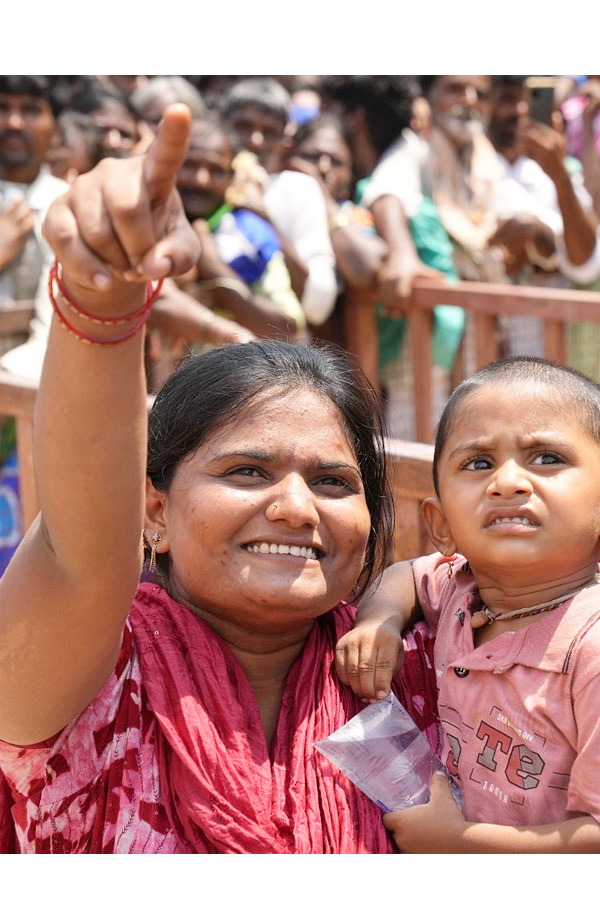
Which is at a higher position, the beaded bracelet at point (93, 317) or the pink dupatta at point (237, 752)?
the beaded bracelet at point (93, 317)

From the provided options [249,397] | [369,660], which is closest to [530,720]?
[369,660]

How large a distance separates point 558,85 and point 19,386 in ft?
18.4

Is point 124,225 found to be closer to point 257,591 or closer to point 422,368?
point 257,591

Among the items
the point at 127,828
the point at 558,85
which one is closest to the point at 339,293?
the point at 558,85

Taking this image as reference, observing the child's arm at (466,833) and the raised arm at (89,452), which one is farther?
the child's arm at (466,833)

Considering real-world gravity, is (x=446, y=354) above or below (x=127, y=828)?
below

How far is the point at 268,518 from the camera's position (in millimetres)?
1774

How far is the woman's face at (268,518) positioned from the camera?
69.9 inches

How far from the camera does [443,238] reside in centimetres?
593

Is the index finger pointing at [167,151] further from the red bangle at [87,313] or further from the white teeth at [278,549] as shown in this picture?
the white teeth at [278,549]

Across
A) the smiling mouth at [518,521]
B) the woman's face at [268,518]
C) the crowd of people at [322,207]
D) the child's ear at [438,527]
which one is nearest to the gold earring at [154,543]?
Answer: the woman's face at [268,518]

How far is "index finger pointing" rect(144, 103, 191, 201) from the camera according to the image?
107 centimetres

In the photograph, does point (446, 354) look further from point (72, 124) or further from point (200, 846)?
point (200, 846)

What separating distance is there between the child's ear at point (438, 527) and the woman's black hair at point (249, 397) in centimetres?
15
